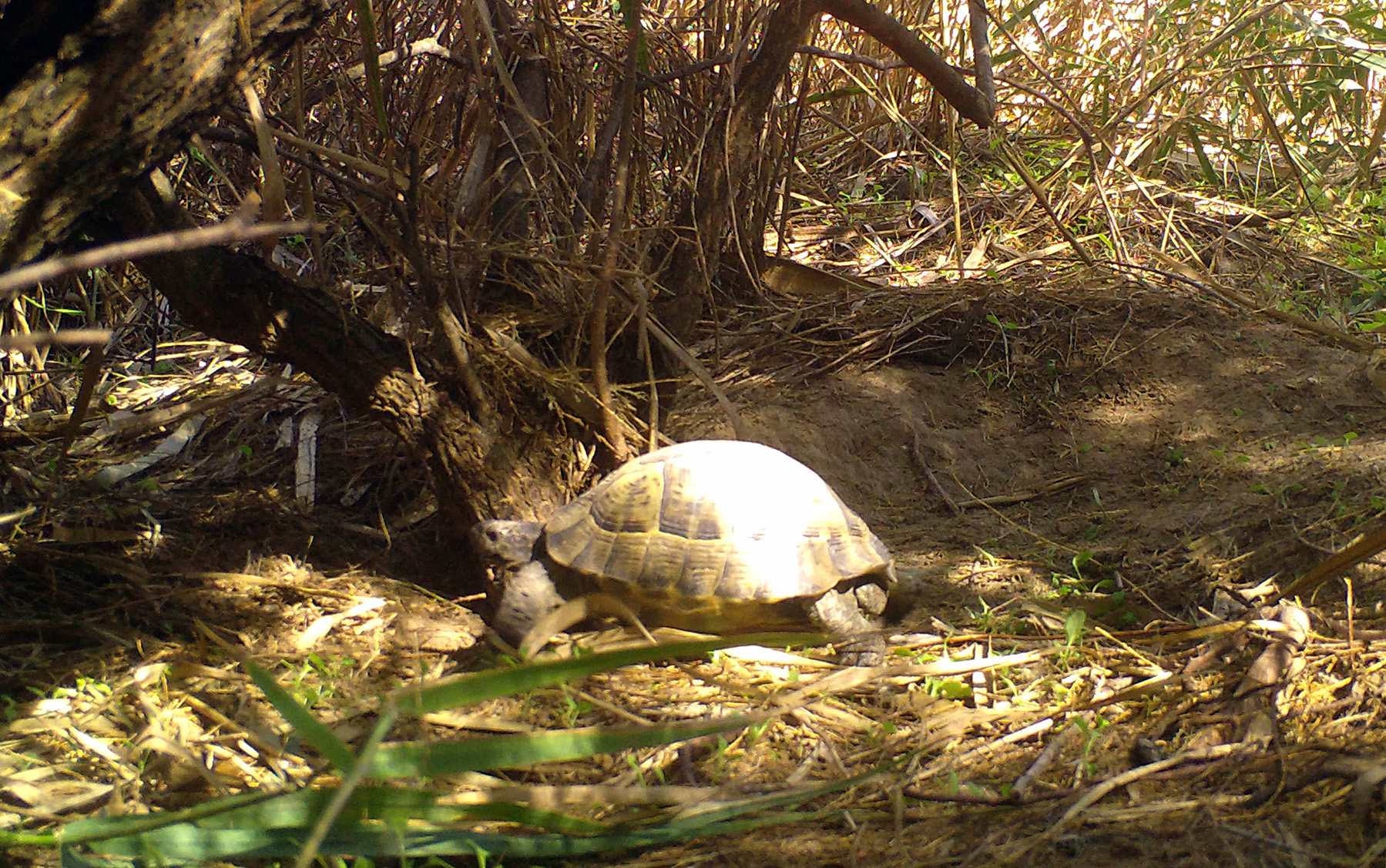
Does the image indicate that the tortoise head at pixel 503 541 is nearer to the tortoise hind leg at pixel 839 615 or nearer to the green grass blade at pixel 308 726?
the tortoise hind leg at pixel 839 615

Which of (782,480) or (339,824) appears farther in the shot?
(782,480)

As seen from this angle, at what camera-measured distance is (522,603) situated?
2812 millimetres

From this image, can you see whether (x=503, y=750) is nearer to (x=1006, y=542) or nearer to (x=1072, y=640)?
(x=1072, y=640)

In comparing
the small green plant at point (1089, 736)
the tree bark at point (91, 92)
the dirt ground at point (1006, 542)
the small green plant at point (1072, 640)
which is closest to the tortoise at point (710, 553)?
the dirt ground at point (1006, 542)

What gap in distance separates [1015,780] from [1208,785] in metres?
0.34

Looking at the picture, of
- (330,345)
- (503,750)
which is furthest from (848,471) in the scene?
(503,750)

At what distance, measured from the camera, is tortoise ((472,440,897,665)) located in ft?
9.10

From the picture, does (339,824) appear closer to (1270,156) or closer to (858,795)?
(858,795)

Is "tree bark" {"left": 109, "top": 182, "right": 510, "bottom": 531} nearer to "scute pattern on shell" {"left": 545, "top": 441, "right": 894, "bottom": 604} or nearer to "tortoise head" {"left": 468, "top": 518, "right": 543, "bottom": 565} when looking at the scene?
"tortoise head" {"left": 468, "top": 518, "right": 543, "bottom": 565}

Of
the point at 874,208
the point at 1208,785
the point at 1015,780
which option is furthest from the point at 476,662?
the point at 874,208

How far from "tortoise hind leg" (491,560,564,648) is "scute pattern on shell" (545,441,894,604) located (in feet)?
0.34

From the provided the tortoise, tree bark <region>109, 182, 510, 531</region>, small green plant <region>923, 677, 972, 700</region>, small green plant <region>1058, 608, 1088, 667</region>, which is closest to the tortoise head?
the tortoise

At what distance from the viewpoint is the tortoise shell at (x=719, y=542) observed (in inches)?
109

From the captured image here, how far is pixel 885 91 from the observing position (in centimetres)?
573
